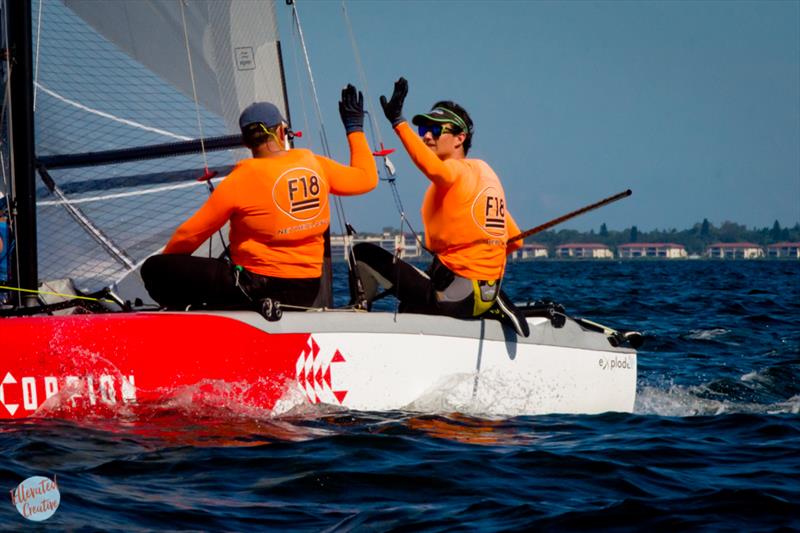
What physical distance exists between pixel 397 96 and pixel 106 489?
8.04 feet

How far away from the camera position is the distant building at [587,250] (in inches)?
6767

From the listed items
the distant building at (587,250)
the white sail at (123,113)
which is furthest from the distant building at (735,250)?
the white sail at (123,113)

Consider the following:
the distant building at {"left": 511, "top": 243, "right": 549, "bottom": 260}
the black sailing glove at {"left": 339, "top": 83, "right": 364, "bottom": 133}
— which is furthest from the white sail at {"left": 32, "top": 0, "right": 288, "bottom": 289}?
the distant building at {"left": 511, "top": 243, "right": 549, "bottom": 260}

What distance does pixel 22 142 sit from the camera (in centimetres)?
655

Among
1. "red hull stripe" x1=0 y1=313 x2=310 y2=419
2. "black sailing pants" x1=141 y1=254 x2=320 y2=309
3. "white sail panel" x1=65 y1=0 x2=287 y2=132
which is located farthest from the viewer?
"white sail panel" x1=65 y1=0 x2=287 y2=132

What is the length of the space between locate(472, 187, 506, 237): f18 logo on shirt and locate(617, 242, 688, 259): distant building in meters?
162

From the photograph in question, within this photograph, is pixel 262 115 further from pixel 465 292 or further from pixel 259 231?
pixel 465 292

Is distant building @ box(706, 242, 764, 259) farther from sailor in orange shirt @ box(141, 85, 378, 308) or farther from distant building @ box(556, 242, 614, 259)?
sailor in orange shirt @ box(141, 85, 378, 308)

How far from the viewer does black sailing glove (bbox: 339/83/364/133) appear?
20.2 ft

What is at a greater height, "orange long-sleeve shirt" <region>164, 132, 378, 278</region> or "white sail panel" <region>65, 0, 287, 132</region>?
"white sail panel" <region>65, 0, 287, 132</region>

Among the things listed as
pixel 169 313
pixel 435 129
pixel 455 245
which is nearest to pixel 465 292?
pixel 455 245

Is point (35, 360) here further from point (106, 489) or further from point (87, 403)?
point (106, 489)

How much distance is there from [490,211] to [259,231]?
1196mm

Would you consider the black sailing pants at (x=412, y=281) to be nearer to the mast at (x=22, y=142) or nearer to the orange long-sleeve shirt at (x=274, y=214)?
the orange long-sleeve shirt at (x=274, y=214)
